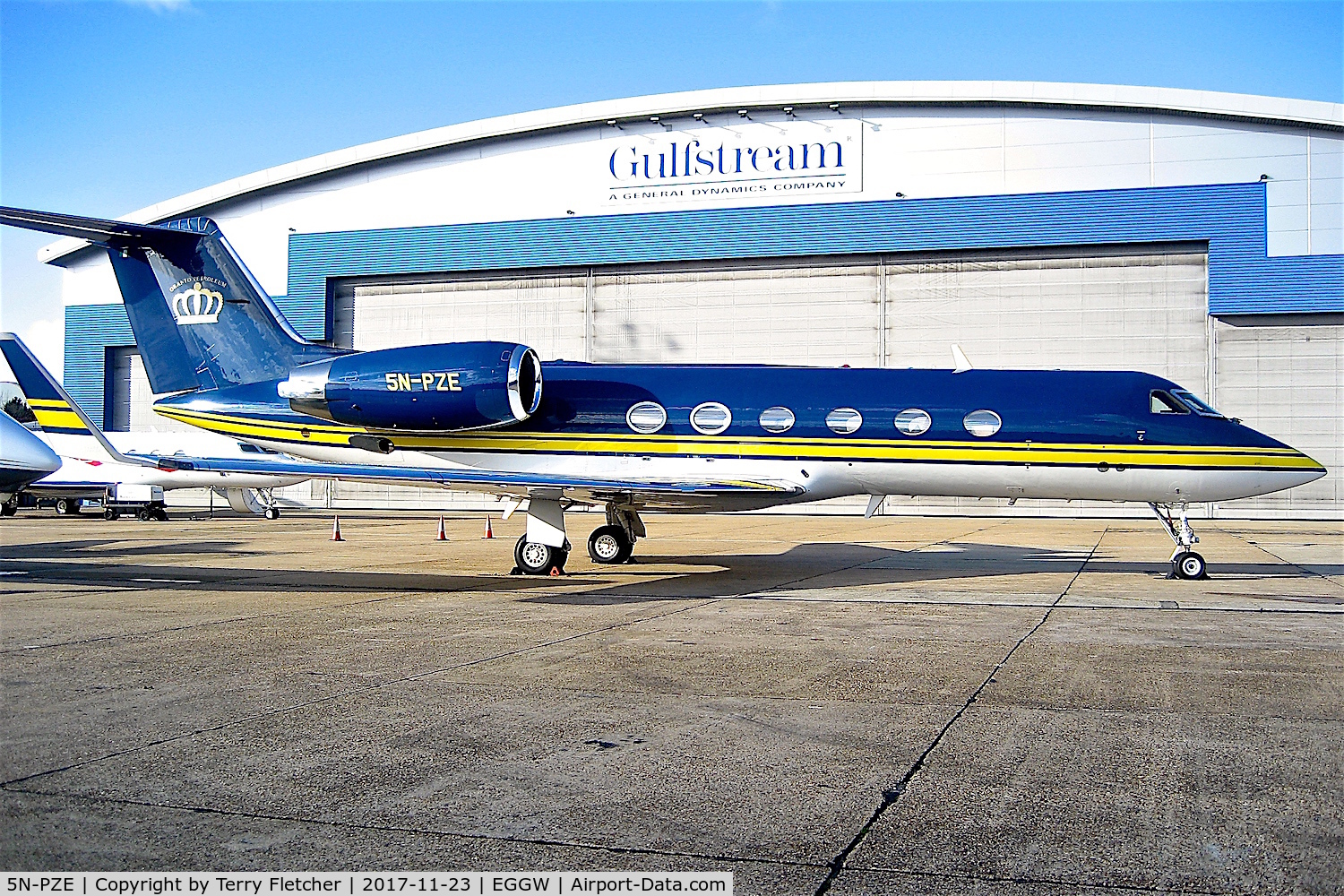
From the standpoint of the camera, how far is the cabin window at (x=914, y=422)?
571 inches

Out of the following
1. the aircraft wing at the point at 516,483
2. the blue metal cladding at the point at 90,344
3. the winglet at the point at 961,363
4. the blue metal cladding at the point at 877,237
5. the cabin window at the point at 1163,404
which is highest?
the blue metal cladding at the point at 877,237

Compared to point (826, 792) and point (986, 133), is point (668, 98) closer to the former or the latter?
point (986, 133)

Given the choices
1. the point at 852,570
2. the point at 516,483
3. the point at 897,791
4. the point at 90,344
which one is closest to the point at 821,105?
the point at 852,570

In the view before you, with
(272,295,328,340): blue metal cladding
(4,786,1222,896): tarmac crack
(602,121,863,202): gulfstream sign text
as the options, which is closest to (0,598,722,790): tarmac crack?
(4,786,1222,896): tarmac crack

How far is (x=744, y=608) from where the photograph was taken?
1111 centimetres

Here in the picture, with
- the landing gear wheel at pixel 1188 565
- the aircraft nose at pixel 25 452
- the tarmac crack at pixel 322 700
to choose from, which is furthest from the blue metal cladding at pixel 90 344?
the landing gear wheel at pixel 1188 565

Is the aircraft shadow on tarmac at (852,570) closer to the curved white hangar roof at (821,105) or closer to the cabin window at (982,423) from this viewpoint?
the cabin window at (982,423)

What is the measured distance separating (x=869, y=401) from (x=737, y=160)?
24765 millimetres

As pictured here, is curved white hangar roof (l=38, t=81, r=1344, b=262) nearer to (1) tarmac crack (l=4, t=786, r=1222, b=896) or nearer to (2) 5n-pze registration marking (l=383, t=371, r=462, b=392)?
(2) 5n-pze registration marking (l=383, t=371, r=462, b=392)

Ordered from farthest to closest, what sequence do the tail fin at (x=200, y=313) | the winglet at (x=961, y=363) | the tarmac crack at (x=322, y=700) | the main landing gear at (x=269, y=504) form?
the main landing gear at (x=269, y=504) → the tail fin at (x=200, y=313) → the winglet at (x=961, y=363) → the tarmac crack at (x=322, y=700)

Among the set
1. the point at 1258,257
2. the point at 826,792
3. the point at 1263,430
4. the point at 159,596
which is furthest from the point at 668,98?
the point at 826,792

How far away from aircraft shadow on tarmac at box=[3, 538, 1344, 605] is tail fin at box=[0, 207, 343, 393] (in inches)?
120

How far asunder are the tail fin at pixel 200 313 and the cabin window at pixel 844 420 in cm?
762

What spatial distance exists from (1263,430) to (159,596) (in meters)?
32.2
